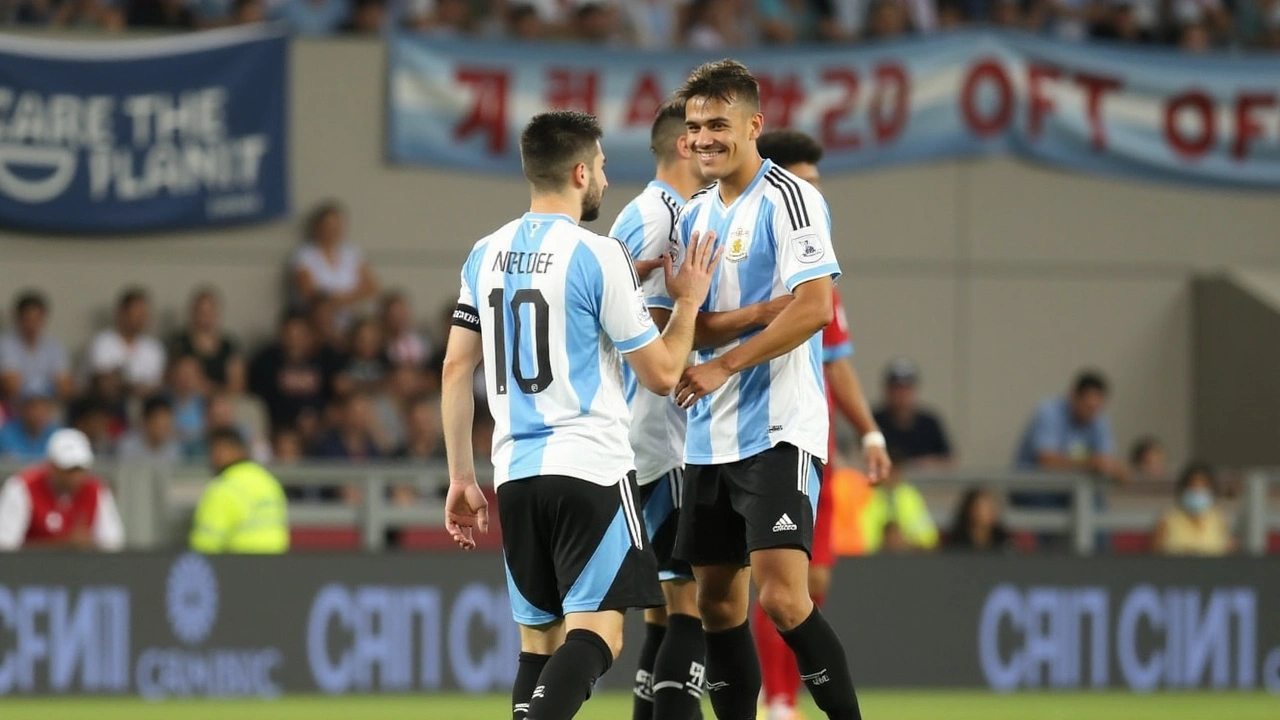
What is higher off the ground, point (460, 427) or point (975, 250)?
point (975, 250)

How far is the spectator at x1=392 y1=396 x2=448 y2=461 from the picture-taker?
13750mm

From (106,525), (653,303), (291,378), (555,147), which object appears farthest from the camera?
(291,378)

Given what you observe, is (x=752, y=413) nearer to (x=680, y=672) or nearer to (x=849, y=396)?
(x=680, y=672)

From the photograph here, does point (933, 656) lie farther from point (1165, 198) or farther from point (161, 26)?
point (161, 26)

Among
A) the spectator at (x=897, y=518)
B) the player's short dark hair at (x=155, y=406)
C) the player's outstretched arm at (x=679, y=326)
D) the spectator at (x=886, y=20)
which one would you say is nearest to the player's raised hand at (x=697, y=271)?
the player's outstretched arm at (x=679, y=326)

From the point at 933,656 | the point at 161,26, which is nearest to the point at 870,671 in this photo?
the point at 933,656

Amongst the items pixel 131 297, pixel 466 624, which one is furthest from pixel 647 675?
pixel 131 297

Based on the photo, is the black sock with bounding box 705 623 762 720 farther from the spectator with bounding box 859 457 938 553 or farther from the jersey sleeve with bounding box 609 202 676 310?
the spectator with bounding box 859 457 938 553

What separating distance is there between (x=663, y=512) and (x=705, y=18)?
909 cm

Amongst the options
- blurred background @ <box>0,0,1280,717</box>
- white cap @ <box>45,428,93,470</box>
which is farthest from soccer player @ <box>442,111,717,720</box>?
white cap @ <box>45,428,93,470</box>

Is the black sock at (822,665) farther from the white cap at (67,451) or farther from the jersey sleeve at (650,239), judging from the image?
the white cap at (67,451)

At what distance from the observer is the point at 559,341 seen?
6184 mm

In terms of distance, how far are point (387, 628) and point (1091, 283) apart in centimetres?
725

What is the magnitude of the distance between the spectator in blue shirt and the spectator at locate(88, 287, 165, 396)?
598 centimetres
